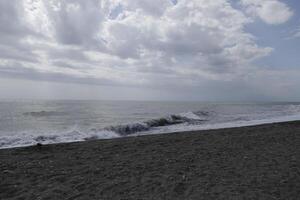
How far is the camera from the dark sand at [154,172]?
4930mm

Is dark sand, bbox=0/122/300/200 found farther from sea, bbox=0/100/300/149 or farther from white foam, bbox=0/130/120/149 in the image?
sea, bbox=0/100/300/149

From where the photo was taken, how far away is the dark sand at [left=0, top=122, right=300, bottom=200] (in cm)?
493

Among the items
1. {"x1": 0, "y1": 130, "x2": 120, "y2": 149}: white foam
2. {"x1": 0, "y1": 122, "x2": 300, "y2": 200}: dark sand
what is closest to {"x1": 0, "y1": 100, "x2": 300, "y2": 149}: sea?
{"x1": 0, "y1": 130, "x2": 120, "y2": 149}: white foam

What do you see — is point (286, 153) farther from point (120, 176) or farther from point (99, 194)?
point (99, 194)

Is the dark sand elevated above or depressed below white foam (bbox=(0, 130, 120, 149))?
above

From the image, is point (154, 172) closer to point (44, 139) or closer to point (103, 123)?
point (44, 139)

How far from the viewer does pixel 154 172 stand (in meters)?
6.20

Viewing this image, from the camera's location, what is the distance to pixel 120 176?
5.93 meters

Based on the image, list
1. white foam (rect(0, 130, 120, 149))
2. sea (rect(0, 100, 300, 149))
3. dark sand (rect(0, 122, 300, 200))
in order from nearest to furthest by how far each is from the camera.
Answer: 1. dark sand (rect(0, 122, 300, 200))
2. white foam (rect(0, 130, 120, 149))
3. sea (rect(0, 100, 300, 149))

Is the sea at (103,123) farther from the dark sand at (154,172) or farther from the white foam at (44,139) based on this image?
the dark sand at (154,172)

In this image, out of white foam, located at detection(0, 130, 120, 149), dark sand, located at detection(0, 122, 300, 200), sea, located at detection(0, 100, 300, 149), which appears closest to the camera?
dark sand, located at detection(0, 122, 300, 200)

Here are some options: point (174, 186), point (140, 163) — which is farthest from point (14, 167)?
point (174, 186)

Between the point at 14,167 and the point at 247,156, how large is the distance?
6.04m

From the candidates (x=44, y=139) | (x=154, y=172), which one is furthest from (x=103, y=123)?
(x=154, y=172)
